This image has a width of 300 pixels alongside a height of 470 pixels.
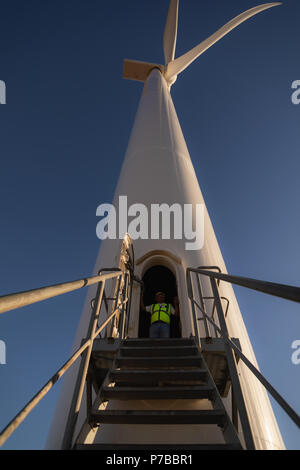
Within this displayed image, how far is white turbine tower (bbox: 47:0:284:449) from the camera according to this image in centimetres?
254

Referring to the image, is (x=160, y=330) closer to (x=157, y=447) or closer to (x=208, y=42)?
(x=157, y=447)

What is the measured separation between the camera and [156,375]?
7.07 feet

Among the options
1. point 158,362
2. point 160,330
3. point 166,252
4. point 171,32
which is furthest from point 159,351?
point 171,32

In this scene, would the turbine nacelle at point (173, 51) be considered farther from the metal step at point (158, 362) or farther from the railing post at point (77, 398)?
the railing post at point (77, 398)

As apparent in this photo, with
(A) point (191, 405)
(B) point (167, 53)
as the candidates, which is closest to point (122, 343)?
(A) point (191, 405)

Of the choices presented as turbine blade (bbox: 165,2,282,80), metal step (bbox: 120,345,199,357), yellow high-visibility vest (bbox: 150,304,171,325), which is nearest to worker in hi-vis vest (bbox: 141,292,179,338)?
yellow high-visibility vest (bbox: 150,304,171,325)

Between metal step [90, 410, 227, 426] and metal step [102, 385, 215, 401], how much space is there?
20 cm

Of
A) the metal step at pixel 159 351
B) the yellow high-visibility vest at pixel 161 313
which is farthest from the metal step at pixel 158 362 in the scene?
the yellow high-visibility vest at pixel 161 313

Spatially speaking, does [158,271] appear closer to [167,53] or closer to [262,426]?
[262,426]

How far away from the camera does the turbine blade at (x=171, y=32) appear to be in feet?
46.1

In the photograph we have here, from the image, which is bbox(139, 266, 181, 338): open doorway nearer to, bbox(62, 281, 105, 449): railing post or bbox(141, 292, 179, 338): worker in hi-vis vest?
bbox(141, 292, 179, 338): worker in hi-vis vest

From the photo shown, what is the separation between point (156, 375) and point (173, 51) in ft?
57.4
